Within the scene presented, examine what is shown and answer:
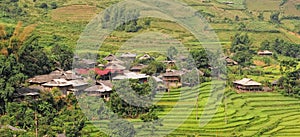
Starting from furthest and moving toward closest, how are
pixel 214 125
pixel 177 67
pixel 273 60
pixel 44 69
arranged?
1. pixel 273 60
2. pixel 177 67
3. pixel 44 69
4. pixel 214 125

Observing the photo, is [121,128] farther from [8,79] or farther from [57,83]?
[57,83]

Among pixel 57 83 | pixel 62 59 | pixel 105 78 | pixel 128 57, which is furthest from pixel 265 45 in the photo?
pixel 57 83

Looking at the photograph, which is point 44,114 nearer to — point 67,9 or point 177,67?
point 177,67

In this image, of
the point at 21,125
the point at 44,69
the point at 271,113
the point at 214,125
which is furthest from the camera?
the point at 44,69

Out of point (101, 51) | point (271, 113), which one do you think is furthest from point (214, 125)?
point (101, 51)

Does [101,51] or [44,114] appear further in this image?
[101,51]

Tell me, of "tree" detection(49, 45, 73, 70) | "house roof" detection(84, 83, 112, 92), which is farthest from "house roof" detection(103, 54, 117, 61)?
"house roof" detection(84, 83, 112, 92)
